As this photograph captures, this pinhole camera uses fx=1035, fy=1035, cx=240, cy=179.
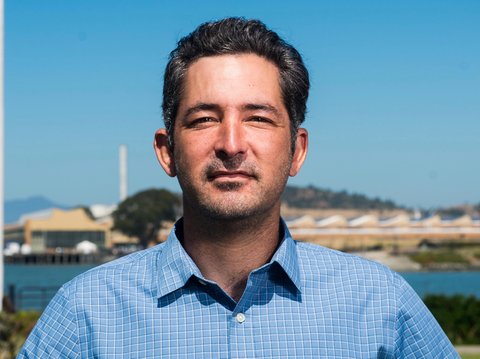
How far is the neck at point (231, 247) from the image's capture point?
254 centimetres

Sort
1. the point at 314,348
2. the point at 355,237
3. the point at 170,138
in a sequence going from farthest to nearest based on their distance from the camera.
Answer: the point at 355,237, the point at 170,138, the point at 314,348

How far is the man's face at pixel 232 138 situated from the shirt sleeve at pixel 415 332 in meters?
0.40

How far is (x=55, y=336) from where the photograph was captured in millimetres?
2500

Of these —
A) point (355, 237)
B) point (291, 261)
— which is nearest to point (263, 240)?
point (291, 261)

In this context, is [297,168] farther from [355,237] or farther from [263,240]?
[355,237]

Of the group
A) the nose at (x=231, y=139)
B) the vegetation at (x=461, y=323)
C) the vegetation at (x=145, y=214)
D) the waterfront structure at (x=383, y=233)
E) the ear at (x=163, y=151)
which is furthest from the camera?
the waterfront structure at (x=383, y=233)

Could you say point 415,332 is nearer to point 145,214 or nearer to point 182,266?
point 182,266

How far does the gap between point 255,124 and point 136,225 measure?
11155 cm

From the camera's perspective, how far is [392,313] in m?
2.57

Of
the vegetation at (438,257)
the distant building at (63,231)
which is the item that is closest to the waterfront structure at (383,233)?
the vegetation at (438,257)

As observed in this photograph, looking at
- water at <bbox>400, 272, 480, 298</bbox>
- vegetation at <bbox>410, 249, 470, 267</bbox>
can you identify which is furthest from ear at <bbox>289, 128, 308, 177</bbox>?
vegetation at <bbox>410, 249, 470, 267</bbox>

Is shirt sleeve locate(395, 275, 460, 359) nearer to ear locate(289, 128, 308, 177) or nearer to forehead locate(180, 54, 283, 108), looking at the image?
ear locate(289, 128, 308, 177)

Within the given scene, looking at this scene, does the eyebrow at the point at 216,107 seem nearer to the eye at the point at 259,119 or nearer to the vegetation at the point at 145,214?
the eye at the point at 259,119

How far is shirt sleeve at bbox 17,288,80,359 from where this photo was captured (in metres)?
2.49
